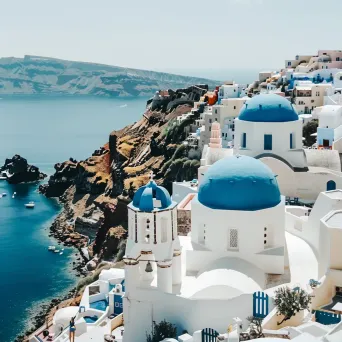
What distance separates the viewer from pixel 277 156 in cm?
2711

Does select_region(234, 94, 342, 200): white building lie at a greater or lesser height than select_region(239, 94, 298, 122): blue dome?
lesser

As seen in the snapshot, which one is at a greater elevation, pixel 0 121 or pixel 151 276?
pixel 151 276

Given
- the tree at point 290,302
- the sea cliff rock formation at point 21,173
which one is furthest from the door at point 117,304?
the sea cliff rock formation at point 21,173

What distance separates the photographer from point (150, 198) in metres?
17.1

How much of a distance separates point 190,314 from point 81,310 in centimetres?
939

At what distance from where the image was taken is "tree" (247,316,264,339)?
47.6 ft

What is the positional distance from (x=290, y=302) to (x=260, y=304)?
3.69 feet

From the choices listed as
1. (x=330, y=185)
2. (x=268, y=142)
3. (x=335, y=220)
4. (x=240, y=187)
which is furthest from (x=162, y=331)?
(x=330, y=185)

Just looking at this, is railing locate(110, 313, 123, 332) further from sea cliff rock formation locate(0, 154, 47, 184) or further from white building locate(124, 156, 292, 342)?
sea cliff rock formation locate(0, 154, 47, 184)

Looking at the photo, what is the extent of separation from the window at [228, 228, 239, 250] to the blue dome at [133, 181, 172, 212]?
2361mm

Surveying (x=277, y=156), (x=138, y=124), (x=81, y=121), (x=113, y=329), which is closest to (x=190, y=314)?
(x=113, y=329)

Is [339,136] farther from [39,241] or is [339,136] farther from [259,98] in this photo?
[39,241]

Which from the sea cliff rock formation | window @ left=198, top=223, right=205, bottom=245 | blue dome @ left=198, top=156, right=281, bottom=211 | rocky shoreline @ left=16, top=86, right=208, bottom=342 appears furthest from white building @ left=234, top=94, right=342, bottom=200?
the sea cliff rock formation

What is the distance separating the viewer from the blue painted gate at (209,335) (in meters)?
16.0
